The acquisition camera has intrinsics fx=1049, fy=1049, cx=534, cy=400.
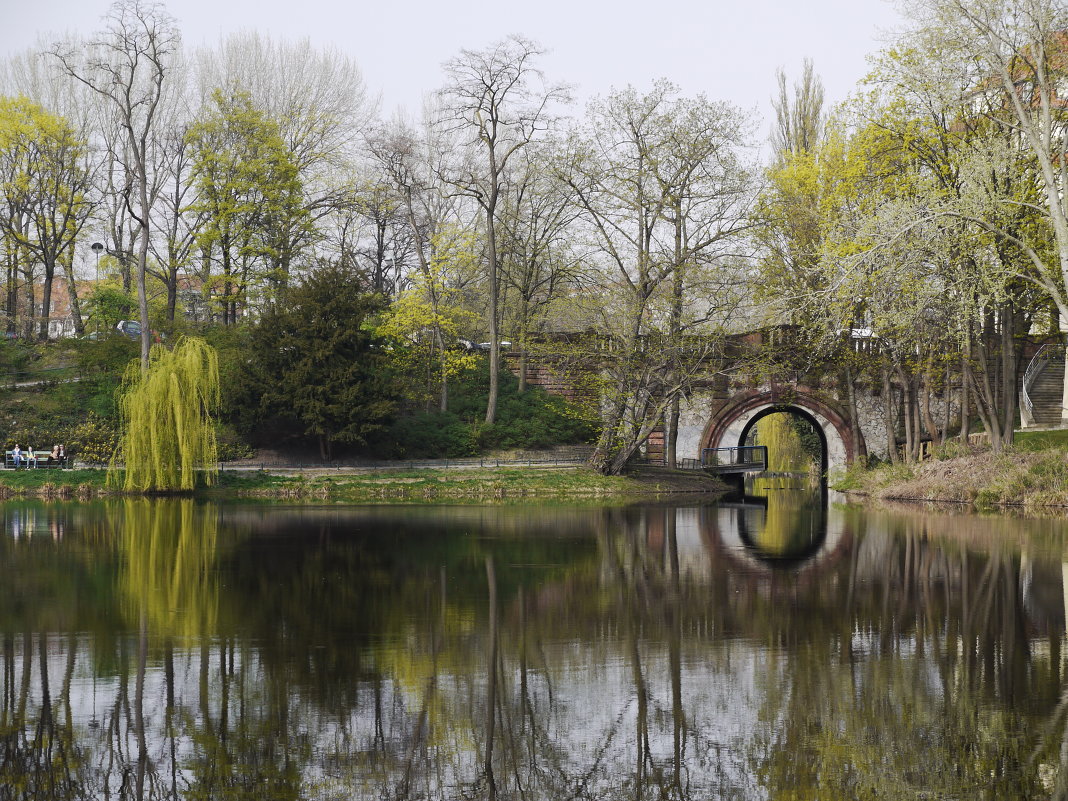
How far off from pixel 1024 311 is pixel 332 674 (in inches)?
930

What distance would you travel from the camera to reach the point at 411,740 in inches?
205

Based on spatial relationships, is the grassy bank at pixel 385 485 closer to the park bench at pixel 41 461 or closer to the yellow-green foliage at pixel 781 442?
the park bench at pixel 41 461

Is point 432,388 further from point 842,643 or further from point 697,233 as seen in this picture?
point 842,643

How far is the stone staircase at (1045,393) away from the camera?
30.3 m

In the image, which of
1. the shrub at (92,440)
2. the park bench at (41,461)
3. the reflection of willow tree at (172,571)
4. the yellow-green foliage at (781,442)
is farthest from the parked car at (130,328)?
the yellow-green foliage at (781,442)

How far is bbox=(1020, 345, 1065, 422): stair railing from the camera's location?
3073cm

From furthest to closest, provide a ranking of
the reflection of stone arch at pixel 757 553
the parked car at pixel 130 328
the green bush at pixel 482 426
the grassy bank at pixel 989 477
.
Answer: the parked car at pixel 130 328, the green bush at pixel 482 426, the grassy bank at pixel 989 477, the reflection of stone arch at pixel 757 553

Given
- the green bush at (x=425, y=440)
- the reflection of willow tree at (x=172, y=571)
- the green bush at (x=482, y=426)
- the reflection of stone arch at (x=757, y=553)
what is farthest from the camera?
the green bush at (x=482, y=426)

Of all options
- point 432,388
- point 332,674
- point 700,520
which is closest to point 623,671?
point 332,674

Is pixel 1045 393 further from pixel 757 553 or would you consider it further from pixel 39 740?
pixel 39 740

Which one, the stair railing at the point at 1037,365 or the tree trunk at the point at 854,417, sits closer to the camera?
the stair railing at the point at 1037,365

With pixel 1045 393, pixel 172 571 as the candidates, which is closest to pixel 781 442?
pixel 1045 393

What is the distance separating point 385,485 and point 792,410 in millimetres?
16076

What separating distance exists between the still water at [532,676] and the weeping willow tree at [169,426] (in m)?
13.2
